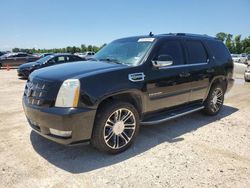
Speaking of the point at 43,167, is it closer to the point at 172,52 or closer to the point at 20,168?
the point at 20,168

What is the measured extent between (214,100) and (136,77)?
292 centimetres

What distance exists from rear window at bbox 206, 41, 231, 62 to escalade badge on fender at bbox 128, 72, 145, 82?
2.62m

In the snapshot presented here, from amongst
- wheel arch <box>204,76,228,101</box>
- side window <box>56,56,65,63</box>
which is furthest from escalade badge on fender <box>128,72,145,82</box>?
side window <box>56,56,65,63</box>

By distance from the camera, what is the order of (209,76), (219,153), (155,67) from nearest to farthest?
(219,153)
(155,67)
(209,76)

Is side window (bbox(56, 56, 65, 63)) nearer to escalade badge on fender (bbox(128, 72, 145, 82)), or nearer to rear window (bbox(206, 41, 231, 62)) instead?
rear window (bbox(206, 41, 231, 62))

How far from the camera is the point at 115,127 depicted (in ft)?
12.3

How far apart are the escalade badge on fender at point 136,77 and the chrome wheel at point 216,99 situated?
2.64m

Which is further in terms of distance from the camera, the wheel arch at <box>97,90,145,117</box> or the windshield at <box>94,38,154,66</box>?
the windshield at <box>94,38,154,66</box>

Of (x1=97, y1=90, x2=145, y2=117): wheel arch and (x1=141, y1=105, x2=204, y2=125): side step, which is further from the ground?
(x1=97, y1=90, x2=145, y2=117): wheel arch

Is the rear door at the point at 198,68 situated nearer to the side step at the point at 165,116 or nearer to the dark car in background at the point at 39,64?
the side step at the point at 165,116

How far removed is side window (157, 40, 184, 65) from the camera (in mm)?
4492

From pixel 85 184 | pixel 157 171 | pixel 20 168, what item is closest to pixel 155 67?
pixel 157 171

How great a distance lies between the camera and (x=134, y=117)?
155 inches

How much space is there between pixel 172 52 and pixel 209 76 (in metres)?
1.37
